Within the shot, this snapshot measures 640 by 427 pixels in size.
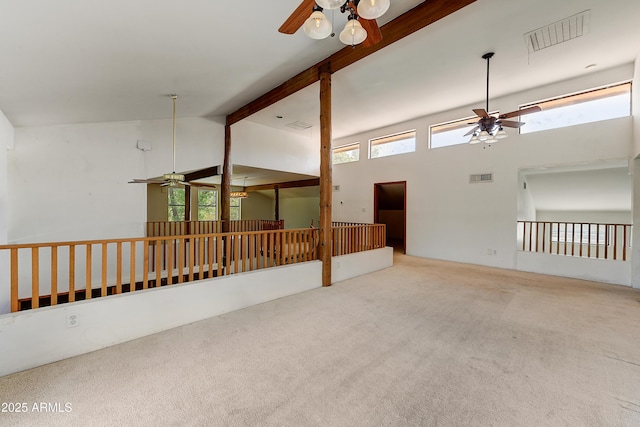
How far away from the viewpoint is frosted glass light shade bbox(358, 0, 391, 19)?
1.67 metres

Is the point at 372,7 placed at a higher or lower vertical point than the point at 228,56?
lower

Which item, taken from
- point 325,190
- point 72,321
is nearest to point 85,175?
point 72,321

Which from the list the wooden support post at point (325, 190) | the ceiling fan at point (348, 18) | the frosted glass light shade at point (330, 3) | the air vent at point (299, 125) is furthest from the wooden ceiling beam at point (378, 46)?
the frosted glass light shade at point (330, 3)

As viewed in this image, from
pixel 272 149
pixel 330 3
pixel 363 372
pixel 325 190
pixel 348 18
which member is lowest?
pixel 363 372

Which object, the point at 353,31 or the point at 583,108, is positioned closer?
the point at 353,31

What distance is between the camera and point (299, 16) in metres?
2.00

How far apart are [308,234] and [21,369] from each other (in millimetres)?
3513

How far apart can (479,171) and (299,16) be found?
566 centimetres

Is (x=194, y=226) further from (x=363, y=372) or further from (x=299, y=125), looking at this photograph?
(x=363, y=372)

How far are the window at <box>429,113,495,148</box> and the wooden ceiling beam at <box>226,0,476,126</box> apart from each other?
3854 millimetres

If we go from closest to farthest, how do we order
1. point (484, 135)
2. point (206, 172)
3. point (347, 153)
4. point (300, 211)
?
1. point (484, 135)
2. point (206, 172)
3. point (347, 153)
4. point (300, 211)

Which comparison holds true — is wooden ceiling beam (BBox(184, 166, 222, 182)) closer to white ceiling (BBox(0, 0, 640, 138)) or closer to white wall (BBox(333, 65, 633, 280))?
white ceiling (BBox(0, 0, 640, 138))

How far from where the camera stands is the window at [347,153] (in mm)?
8672

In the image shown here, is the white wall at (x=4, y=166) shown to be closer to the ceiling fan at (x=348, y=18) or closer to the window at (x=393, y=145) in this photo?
the ceiling fan at (x=348, y=18)
